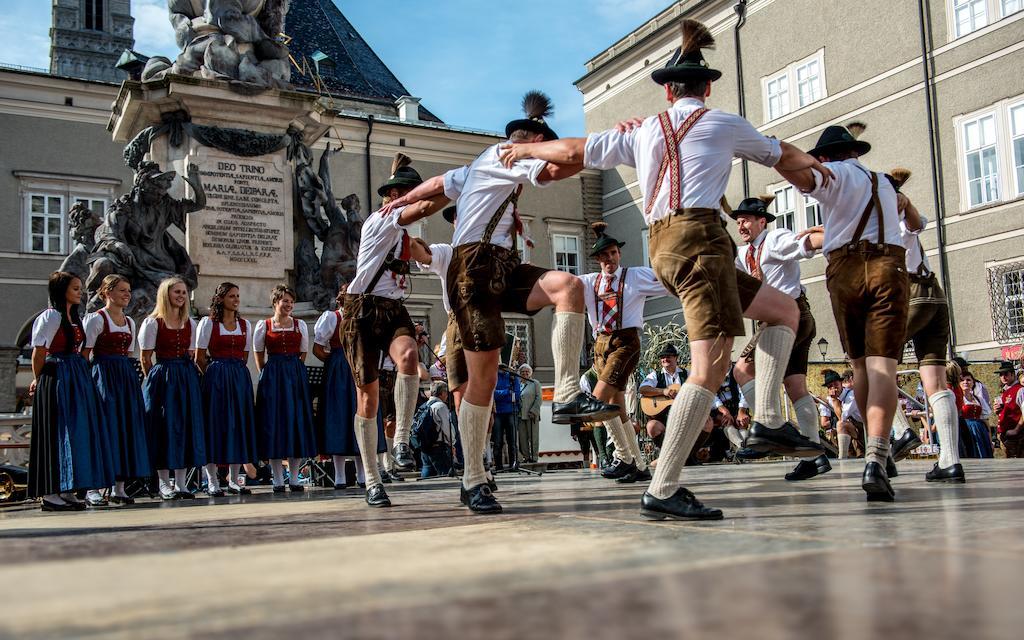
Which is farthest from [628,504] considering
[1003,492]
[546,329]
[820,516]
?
[546,329]

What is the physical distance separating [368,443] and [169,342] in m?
3.24

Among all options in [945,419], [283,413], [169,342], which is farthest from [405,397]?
[945,419]

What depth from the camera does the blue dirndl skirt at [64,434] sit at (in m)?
7.64

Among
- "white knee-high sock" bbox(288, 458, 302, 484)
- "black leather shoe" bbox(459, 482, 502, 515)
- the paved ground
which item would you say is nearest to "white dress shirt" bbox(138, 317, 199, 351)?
"white knee-high sock" bbox(288, 458, 302, 484)

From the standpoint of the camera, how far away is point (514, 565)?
8.74ft

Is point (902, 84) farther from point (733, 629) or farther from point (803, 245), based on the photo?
point (733, 629)

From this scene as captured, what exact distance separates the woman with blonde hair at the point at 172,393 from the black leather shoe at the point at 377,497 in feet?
11.0

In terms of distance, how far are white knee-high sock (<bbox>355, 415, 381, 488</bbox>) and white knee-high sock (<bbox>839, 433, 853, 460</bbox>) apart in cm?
827

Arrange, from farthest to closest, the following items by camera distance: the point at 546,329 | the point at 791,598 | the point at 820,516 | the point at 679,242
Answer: the point at 546,329, the point at 679,242, the point at 820,516, the point at 791,598

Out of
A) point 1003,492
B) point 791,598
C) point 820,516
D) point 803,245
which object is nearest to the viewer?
point 791,598

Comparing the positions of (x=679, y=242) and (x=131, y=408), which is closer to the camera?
(x=679, y=242)

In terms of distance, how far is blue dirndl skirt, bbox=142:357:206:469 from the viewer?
888 cm

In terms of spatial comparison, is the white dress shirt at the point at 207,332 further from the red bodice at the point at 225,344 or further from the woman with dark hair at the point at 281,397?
the woman with dark hair at the point at 281,397

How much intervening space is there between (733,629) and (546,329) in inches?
1498
